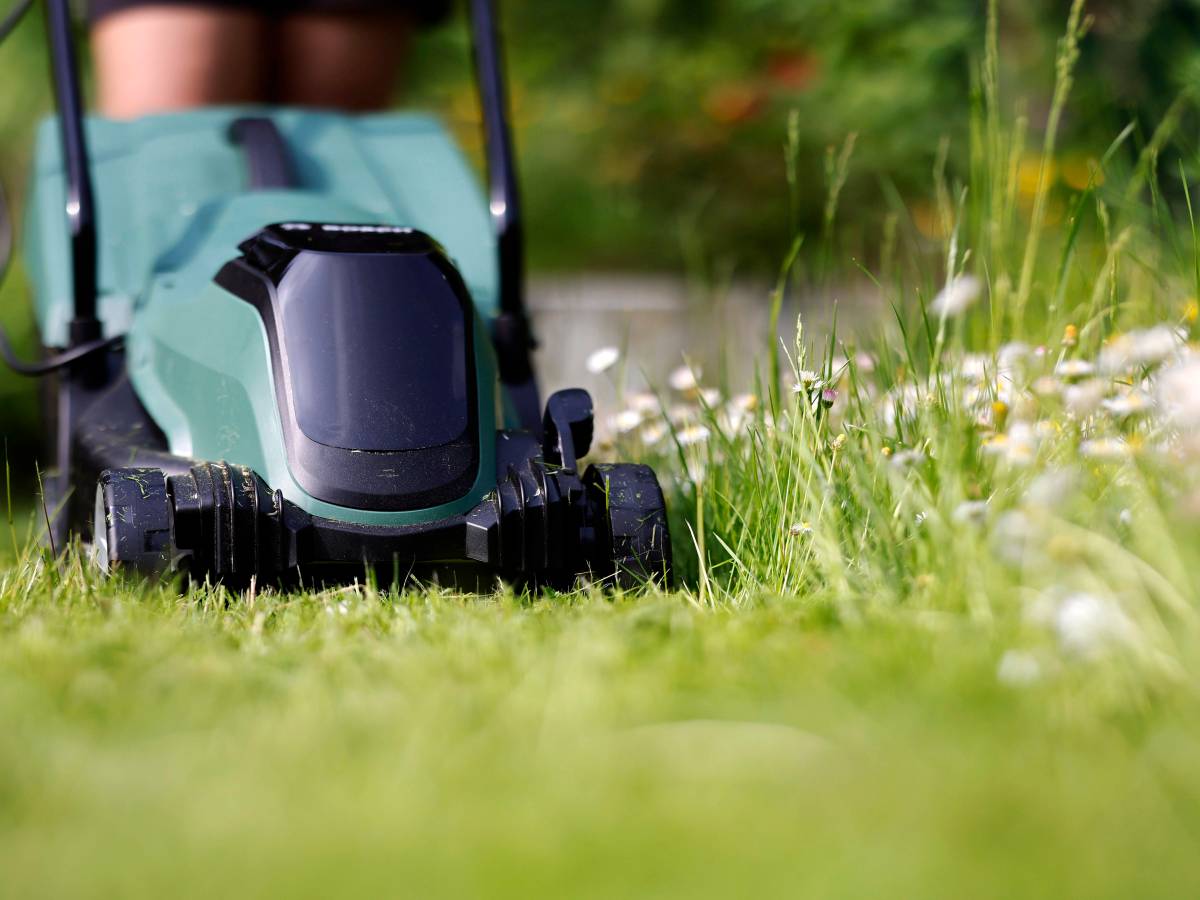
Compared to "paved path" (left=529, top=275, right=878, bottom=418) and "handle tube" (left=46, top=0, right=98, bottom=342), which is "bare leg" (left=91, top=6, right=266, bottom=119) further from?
"paved path" (left=529, top=275, right=878, bottom=418)

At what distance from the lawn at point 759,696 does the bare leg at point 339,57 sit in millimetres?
1260

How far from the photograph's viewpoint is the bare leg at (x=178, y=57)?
8.70 ft

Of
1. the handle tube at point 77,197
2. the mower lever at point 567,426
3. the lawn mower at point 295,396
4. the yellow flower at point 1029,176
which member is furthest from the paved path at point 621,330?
the mower lever at point 567,426

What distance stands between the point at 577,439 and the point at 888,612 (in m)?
0.59

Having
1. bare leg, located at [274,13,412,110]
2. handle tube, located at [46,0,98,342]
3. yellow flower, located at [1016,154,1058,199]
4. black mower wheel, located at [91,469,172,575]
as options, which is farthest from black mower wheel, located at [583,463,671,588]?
yellow flower, located at [1016,154,1058,199]

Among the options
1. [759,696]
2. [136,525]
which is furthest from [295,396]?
[759,696]

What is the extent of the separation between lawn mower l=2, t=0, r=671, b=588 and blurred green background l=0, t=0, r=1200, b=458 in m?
2.17

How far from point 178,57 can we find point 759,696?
1.94m

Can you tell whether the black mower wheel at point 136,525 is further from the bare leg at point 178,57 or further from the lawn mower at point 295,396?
the bare leg at point 178,57

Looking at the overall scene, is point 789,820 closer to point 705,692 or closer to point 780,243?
point 705,692

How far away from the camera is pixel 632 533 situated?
1871 millimetres

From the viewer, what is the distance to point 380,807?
3.46 ft

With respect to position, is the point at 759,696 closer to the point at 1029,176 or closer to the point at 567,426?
the point at 567,426

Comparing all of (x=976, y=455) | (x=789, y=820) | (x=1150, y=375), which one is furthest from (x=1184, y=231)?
(x=789, y=820)
